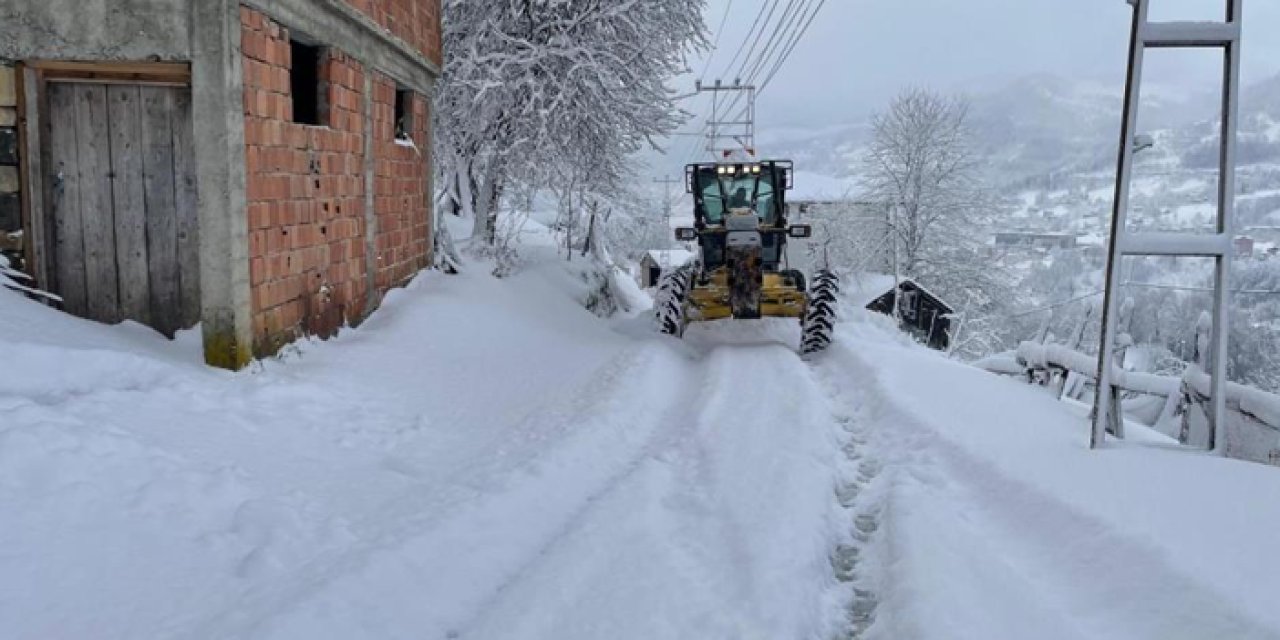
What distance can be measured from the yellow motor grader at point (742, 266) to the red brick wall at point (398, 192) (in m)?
3.45

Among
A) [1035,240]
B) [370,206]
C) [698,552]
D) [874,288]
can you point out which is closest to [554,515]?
[698,552]

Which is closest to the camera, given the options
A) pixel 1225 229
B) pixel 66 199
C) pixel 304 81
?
pixel 1225 229

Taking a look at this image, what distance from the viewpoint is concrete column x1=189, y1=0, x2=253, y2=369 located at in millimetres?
5793

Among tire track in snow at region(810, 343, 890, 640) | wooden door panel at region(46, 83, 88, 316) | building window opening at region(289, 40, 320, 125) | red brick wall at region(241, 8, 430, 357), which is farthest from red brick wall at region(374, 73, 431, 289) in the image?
tire track in snow at region(810, 343, 890, 640)

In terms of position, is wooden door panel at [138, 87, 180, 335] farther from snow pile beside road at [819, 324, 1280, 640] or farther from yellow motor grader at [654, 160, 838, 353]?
yellow motor grader at [654, 160, 838, 353]

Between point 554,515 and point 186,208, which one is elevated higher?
point 186,208

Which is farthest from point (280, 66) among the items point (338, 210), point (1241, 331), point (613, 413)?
point (1241, 331)

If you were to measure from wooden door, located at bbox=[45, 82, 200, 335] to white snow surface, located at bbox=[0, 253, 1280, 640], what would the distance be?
1.76 ft

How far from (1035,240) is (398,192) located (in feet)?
143

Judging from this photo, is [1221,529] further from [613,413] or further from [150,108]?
[150,108]

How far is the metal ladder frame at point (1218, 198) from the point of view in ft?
17.4

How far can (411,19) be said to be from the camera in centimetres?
1105

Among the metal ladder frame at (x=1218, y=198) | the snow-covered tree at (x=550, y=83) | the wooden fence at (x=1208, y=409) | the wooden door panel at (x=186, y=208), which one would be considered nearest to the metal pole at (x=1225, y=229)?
the metal ladder frame at (x=1218, y=198)

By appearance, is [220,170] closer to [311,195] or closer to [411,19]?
[311,195]
